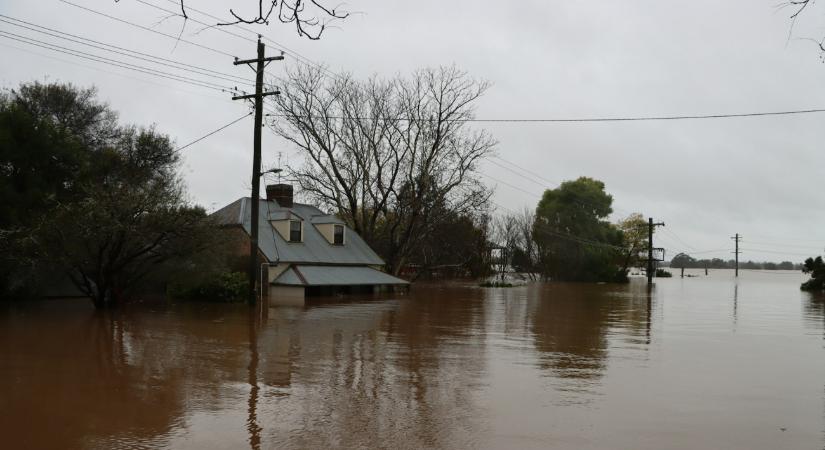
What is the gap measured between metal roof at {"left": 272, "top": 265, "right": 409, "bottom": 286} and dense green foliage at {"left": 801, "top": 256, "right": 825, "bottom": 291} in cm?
3328

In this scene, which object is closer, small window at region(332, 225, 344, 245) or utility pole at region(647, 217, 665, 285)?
small window at region(332, 225, 344, 245)

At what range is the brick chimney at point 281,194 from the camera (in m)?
38.5

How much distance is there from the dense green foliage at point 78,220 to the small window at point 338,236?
42.4 feet

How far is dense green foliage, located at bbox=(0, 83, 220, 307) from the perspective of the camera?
21766 mm

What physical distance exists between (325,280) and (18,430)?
24.9 meters

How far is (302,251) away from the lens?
34.8 metres

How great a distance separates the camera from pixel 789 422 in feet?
29.2

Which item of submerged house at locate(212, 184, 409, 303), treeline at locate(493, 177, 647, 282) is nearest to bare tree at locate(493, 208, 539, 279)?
treeline at locate(493, 177, 647, 282)

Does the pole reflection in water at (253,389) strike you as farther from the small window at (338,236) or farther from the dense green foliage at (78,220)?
the small window at (338,236)

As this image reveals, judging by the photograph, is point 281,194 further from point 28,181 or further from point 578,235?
point 578,235

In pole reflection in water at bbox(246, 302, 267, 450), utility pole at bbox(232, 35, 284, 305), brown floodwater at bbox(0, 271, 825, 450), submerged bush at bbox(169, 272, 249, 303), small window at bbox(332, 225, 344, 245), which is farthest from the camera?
small window at bbox(332, 225, 344, 245)

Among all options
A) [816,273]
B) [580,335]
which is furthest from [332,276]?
[816,273]

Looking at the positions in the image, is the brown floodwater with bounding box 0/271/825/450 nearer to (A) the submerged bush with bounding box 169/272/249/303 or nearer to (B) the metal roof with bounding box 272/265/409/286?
(A) the submerged bush with bounding box 169/272/249/303

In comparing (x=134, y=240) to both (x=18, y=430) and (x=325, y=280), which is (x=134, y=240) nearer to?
(x=325, y=280)
